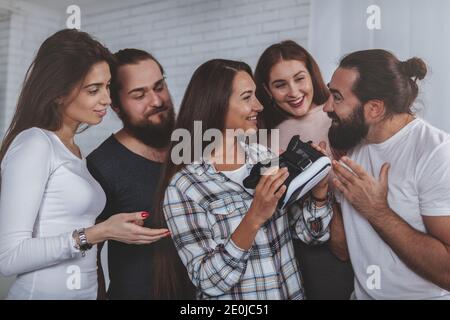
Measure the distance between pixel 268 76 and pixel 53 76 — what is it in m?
0.74

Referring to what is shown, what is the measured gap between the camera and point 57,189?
1733mm

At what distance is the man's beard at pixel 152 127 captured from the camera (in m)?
1.84

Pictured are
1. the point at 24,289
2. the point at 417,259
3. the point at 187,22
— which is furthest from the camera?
the point at 187,22

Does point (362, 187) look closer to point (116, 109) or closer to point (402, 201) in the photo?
point (402, 201)

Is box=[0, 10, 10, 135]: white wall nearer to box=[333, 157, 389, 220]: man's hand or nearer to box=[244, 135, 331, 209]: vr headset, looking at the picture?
box=[244, 135, 331, 209]: vr headset

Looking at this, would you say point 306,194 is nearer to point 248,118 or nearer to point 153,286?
point 248,118

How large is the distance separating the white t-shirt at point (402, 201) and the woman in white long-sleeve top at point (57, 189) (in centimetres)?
67

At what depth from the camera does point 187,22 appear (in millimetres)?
1960

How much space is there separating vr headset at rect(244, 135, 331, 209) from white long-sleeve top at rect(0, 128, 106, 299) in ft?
1.83

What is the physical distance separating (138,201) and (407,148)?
919mm

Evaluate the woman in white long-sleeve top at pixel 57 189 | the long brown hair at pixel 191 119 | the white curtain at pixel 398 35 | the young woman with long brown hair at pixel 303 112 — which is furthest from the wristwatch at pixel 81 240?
the white curtain at pixel 398 35

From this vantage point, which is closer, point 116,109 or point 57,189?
point 57,189

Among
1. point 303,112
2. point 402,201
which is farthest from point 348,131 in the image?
point 402,201
